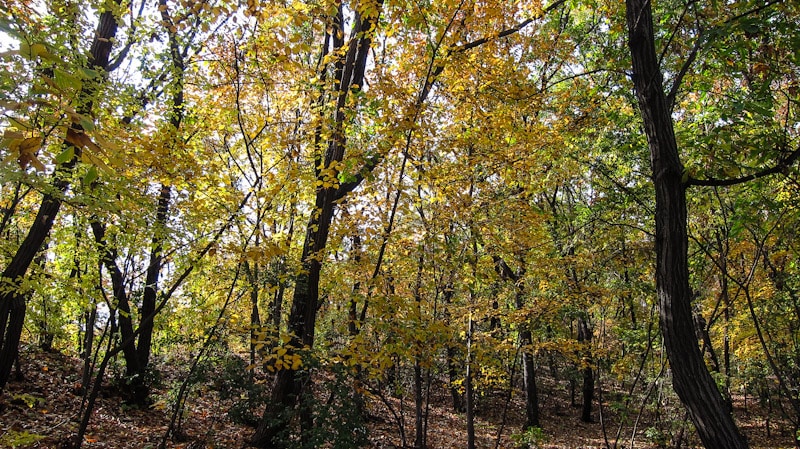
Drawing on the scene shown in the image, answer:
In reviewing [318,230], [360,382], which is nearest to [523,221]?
[318,230]

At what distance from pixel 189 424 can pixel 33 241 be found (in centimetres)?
435

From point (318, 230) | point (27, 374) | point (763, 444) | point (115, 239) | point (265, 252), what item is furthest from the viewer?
point (763, 444)

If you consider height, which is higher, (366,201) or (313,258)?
(366,201)

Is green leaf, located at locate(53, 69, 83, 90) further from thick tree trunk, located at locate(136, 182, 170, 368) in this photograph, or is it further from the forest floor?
the forest floor

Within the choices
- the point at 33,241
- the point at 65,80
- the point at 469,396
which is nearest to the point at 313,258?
the point at 33,241

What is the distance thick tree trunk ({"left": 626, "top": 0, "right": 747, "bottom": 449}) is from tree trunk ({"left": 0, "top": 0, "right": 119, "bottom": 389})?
479 cm

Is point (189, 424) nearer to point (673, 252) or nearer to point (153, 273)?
point (153, 273)

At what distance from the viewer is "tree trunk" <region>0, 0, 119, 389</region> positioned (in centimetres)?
458

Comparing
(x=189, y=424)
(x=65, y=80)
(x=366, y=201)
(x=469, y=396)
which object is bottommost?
(x=189, y=424)

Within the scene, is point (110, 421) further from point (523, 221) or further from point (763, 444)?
point (763, 444)

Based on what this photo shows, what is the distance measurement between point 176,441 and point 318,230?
4343 mm

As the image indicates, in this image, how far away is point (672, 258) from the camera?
3053 millimetres

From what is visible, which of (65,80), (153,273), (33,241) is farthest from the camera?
(153,273)

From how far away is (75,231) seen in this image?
250 inches
